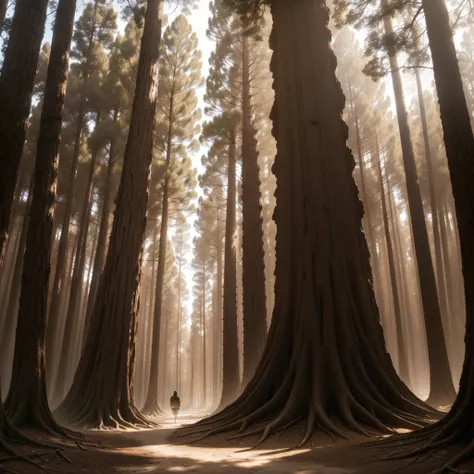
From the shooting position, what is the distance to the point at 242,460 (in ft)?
8.91

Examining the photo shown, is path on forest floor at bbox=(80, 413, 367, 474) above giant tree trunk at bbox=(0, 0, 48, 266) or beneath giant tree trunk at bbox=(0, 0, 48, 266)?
beneath

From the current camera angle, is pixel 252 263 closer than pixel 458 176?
No

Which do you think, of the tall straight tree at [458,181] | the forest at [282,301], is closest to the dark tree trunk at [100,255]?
the forest at [282,301]

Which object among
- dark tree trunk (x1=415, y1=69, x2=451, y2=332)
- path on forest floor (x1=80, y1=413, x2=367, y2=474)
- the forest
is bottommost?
path on forest floor (x1=80, y1=413, x2=367, y2=474)

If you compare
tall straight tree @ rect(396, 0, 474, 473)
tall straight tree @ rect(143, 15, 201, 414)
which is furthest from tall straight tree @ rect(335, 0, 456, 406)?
tall straight tree @ rect(143, 15, 201, 414)

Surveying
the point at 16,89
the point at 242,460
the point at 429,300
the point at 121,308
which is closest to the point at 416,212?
the point at 429,300

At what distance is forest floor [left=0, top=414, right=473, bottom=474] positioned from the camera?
229cm

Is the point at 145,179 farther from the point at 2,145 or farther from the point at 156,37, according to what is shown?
the point at 2,145

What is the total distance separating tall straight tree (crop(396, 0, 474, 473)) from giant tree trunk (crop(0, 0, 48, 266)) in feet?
10.9

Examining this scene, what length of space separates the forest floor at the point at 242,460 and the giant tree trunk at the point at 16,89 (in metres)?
1.63

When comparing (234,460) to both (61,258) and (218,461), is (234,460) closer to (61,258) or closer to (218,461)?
(218,461)

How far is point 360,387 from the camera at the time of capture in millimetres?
3768

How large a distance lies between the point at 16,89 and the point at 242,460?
335cm

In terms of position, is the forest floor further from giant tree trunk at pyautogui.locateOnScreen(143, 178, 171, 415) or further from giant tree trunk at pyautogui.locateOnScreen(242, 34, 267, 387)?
giant tree trunk at pyautogui.locateOnScreen(143, 178, 171, 415)
